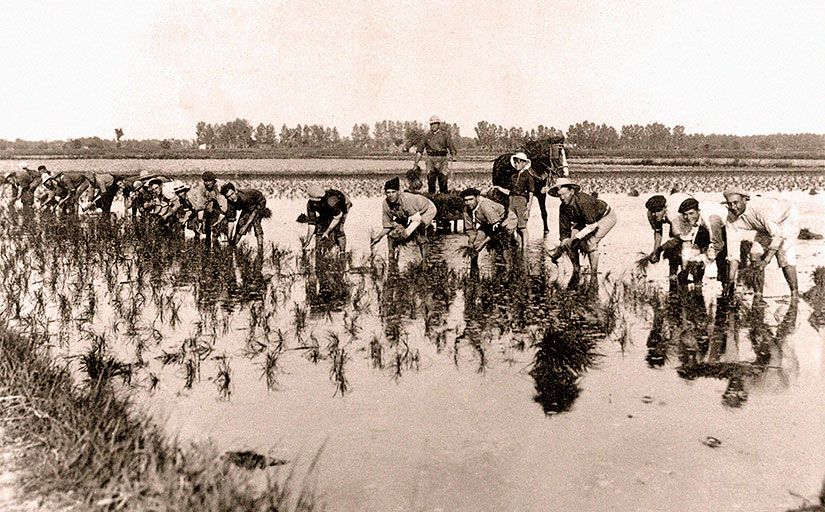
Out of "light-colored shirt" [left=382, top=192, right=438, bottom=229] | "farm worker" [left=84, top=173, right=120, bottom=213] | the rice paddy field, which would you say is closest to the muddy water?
the rice paddy field

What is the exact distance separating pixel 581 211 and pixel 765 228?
203 cm

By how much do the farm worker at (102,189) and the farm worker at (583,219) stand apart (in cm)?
1013

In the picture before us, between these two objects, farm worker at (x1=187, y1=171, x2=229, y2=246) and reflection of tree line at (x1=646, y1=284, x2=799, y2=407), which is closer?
reflection of tree line at (x1=646, y1=284, x2=799, y2=407)

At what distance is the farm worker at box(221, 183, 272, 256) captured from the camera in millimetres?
11164

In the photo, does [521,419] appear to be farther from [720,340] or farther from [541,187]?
[541,187]

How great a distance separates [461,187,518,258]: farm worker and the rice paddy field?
1.11 feet

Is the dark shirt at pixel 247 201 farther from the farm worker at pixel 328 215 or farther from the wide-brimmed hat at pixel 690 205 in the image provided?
the wide-brimmed hat at pixel 690 205

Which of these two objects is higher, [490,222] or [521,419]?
[490,222]

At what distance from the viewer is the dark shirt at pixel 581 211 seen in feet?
28.7

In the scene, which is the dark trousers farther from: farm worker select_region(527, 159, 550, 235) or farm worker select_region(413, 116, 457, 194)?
farm worker select_region(527, 159, 550, 235)

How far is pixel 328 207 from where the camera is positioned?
10.5 m

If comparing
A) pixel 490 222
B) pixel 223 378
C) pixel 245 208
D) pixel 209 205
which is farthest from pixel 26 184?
pixel 223 378

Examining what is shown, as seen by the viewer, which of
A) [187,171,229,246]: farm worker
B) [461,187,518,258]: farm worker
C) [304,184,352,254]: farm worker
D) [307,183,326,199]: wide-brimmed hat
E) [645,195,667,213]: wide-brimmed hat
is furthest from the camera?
[187,171,229,246]: farm worker

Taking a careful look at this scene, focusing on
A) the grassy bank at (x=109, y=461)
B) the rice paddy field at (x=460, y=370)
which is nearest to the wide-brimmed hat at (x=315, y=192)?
the rice paddy field at (x=460, y=370)
